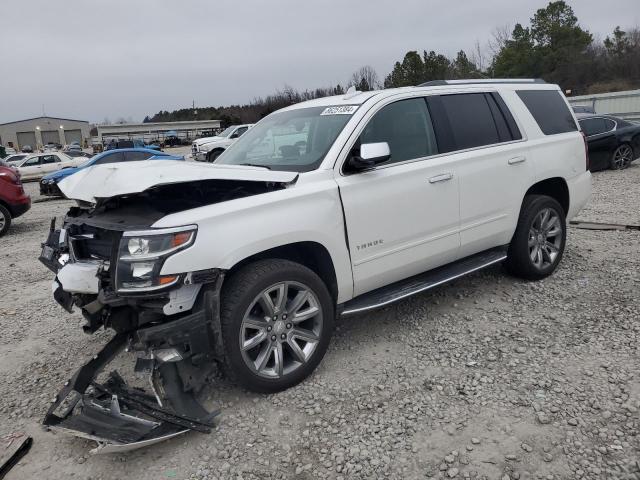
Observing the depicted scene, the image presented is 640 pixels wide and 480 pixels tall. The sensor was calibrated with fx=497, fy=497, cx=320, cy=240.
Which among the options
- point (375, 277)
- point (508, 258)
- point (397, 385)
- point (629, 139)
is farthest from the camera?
point (629, 139)

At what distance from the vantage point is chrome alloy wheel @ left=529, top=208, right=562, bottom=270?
5.00 metres

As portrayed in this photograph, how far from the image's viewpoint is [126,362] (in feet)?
13.0

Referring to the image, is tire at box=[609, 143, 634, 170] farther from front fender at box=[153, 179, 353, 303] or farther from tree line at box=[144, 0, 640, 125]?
tree line at box=[144, 0, 640, 125]

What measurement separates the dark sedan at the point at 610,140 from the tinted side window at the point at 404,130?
1045 cm

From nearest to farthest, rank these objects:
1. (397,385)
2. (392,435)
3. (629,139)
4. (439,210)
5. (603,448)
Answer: (603,448) → (392,435) → (397,385) → (439,210) → (629,139)

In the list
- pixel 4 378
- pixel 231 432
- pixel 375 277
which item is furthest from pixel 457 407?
pixel 4 378

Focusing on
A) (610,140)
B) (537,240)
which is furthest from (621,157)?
(537,240)

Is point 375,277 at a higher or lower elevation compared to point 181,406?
higher

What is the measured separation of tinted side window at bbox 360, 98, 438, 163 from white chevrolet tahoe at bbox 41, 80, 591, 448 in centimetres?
1

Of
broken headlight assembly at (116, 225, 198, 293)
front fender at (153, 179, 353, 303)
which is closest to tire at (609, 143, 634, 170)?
front fender at (153, 179, 353, 303)

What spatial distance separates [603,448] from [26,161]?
25.9 metres

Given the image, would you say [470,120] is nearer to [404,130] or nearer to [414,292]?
[404,130]

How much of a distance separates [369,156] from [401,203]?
0.57 meters

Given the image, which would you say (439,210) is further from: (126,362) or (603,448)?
(126,362)
